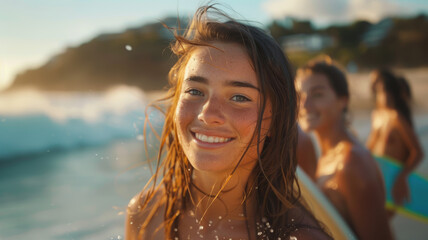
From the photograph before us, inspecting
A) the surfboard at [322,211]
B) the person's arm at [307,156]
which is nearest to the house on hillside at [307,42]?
the person's arm at [307,156]

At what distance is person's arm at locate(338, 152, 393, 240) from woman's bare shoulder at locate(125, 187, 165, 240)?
1.06 metres

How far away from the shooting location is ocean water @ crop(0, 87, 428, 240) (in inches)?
61.1

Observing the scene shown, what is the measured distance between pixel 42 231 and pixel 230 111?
1210 millimetres

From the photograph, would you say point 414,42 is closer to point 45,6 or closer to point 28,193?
point 45,6

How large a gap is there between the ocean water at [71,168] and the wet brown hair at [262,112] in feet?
0.54

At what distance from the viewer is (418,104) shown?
414 inches

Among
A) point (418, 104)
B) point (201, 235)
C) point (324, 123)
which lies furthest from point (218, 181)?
point (418, 104)

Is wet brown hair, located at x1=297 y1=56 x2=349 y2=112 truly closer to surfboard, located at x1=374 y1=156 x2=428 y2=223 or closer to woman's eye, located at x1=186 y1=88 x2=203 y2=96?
surfboard, located at x1=374 y1=156 x2=428 y2=223

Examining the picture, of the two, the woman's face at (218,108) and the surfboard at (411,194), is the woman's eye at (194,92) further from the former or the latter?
the surfboard at (411,194)

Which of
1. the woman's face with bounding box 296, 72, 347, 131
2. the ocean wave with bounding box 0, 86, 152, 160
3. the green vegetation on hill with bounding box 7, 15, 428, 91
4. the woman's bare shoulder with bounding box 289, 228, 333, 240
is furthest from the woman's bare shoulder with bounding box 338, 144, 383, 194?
the ocean wave with bounding box 0, 86, 152, 160

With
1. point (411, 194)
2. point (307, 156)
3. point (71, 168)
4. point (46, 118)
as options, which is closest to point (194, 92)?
point (307, 156)

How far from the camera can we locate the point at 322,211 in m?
1.63

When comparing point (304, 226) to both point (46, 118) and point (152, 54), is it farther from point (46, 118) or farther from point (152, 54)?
point (46, 118)

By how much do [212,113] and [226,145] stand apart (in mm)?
103
